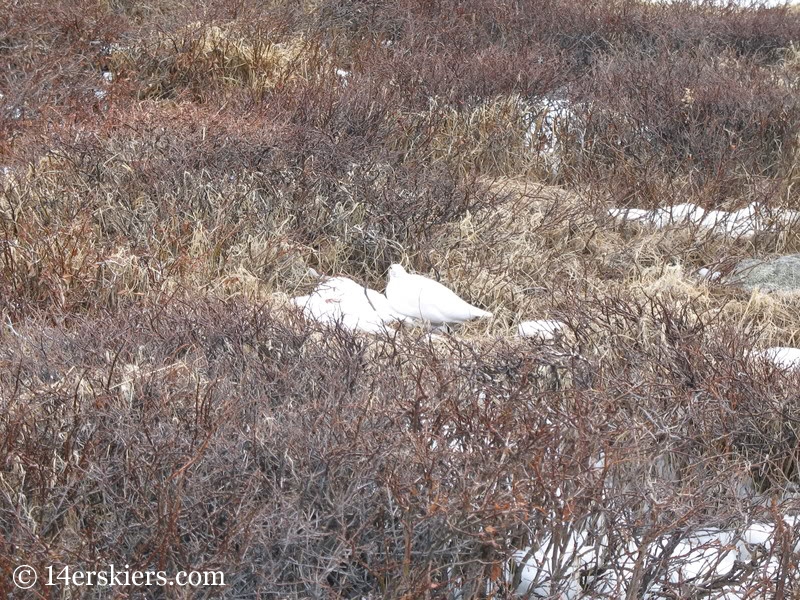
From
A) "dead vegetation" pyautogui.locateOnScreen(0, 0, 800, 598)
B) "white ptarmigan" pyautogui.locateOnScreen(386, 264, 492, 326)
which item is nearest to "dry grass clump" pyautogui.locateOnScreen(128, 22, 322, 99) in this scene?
"dead vegetation" pyautogui.locateOnScreen(0, 0, 800, 598)

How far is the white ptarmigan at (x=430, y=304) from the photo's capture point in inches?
149

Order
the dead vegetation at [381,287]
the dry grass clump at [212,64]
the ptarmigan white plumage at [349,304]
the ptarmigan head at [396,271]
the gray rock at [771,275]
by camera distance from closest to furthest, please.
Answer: the dead vegetation at [381,287] → the ptarmigan white plumage at [349,304] → the ptarmigan head at [396,271] → the gray rock at [771,275] → the dry grass clump at [212,64]

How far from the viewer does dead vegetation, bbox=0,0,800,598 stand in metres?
2.07

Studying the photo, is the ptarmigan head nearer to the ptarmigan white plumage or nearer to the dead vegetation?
the ptarmigan white plumage

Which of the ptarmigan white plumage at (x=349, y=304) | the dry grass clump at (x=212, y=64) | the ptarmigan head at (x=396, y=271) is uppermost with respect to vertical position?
the dry grass clump at (x=212, y=64)

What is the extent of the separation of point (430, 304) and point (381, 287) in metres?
0.64

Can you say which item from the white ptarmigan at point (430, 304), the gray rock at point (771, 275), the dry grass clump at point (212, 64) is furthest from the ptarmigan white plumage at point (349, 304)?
the dry grass clump at point (212, 64)

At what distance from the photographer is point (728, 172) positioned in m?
5.36

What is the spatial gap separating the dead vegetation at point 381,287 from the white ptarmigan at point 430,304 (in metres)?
0.10

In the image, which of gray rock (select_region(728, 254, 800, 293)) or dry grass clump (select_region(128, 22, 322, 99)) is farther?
dry grass clump (select_region(128, 22, 322, 99))

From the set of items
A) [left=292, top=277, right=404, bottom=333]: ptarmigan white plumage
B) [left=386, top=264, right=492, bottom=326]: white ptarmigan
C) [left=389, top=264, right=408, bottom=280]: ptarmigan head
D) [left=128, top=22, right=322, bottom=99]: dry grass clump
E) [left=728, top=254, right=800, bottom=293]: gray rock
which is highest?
[left=128, top=22, right=322, bottom=99]: dry grass clump

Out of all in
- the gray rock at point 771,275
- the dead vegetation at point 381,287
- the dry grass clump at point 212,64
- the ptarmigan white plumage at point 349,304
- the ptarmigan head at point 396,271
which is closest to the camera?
the dead vegetation at point 381,287

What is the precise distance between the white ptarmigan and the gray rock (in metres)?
1.44

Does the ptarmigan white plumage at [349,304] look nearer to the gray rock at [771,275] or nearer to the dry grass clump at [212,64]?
the gray rock at [771,275]
